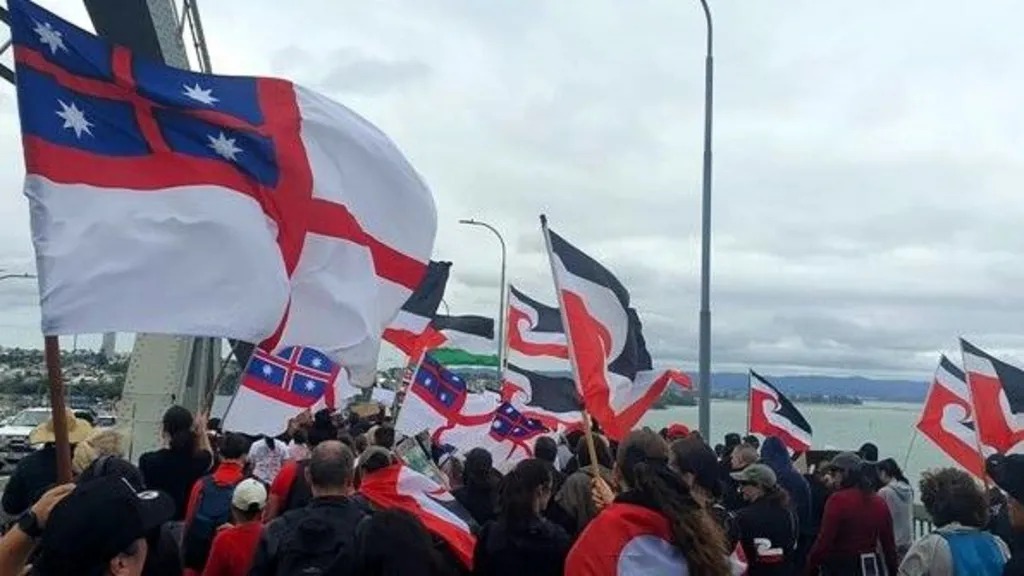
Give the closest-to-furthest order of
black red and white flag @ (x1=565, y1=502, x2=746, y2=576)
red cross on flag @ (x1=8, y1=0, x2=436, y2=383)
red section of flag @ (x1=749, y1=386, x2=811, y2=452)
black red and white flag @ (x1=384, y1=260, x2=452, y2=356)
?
1. black red and white flag @ (x1=565, y1=502, x2=746, y2=576)
2. red cross on flag @ (x1=8, y1=0, x2=436, y2=383)
3. red section of flag @ (x1=749, y1=386, x2=811, y2=452)
4. black red and white flag @ (x1=384, y1=260, x2=452, y2=356)

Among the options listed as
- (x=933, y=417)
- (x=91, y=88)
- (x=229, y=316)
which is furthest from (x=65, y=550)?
(x=933, y=417)

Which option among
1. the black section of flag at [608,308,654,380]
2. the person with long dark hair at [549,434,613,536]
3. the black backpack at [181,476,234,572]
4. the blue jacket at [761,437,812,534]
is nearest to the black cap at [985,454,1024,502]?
the person with long dark hair at [549,434,613,536]

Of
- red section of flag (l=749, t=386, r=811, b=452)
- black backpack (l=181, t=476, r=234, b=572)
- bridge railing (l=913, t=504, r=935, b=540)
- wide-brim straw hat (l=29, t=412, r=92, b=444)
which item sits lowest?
bridge railing (l=913, t=504, r=935, b=540)

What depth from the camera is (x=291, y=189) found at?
5.82 meters

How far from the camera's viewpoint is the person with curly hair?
240 inches

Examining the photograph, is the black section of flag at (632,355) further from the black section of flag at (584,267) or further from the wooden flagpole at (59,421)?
the wooden flagpole at (59,421)

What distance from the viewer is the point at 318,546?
208 inches

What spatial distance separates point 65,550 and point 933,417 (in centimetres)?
1119

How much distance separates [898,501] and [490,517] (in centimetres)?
430

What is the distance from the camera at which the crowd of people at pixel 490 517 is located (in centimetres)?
368

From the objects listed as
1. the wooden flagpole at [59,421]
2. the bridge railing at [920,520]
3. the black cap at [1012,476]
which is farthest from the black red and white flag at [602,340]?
the bridge railing at [920,520]

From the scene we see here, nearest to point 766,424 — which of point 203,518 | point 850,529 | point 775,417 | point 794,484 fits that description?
point 775,417

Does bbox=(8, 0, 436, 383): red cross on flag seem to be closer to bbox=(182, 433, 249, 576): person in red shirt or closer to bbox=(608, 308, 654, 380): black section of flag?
bbox=(182, 433, 249, 576): person in red shirt

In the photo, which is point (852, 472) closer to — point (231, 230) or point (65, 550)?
point (231, 230)
